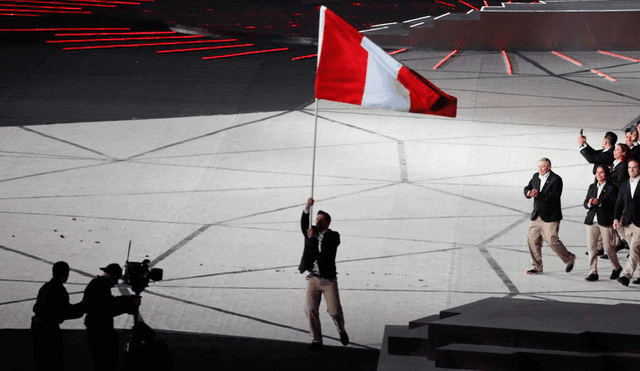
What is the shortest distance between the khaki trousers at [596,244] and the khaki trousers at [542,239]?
290mm

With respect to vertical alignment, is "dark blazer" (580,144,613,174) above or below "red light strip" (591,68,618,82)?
below

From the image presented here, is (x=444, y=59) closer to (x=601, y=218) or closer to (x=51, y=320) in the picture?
(x=601, y=218)

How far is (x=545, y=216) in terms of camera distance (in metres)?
12.5

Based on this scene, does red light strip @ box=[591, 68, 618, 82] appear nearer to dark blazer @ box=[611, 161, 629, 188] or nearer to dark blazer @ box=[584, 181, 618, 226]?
dark blazer @ box=[611, 161, 629, 188]

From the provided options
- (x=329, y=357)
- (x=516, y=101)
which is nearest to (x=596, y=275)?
(x=329, y=357)

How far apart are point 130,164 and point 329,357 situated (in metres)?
7.89

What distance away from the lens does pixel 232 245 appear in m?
13.6

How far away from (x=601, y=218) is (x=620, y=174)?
0.74 meters

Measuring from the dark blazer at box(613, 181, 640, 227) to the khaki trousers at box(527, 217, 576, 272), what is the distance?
758 mm

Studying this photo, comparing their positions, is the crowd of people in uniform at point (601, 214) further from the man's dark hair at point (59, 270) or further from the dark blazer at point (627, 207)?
the man's dark hair at point (59, 270)

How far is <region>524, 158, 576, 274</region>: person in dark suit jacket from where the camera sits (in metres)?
12.5

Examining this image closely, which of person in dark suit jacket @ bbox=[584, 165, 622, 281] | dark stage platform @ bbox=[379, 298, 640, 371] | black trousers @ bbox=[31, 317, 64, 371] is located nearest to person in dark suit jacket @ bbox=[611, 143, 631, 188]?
person in dark suit jacket @ bbox=[584, 165, 622, 281]

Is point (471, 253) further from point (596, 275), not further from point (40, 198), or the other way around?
point (40, 198)

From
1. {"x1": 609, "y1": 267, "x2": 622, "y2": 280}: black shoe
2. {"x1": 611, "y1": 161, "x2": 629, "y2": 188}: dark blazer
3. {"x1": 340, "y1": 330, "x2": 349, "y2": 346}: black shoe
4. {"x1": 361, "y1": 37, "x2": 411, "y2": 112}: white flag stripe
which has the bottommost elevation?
{"x1": 340, "y1": 330, "x2": 349, "y2": 346}: black shoe
